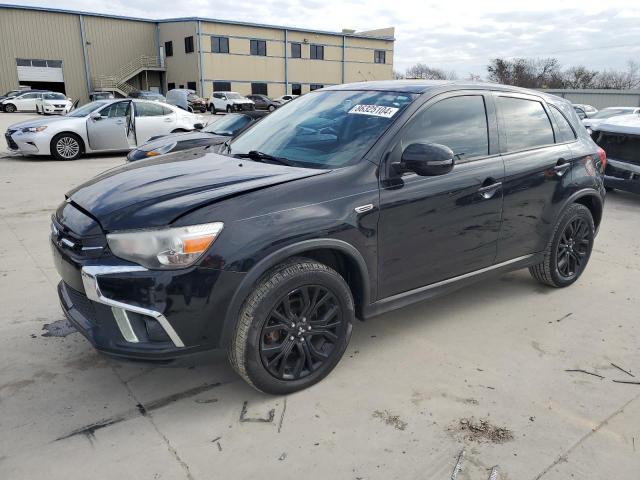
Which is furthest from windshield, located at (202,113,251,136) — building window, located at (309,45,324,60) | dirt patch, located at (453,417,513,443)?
building window, located at (309,45,324,60)

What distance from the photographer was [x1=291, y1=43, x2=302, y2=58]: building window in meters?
52.0

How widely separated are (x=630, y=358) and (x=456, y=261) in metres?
1.32

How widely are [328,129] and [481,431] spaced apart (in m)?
2.05

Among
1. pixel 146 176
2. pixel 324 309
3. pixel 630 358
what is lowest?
pixel 630 358

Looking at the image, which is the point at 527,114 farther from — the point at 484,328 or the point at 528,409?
the point at 528,409

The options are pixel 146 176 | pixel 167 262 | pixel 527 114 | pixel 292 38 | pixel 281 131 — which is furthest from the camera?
pixel 292 38

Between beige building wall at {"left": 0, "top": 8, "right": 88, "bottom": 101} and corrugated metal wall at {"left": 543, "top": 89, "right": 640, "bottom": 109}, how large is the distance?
39.4 metres

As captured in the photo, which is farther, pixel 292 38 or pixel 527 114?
pixel 292 38

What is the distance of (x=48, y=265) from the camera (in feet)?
16.4

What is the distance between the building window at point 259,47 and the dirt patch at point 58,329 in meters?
49.8

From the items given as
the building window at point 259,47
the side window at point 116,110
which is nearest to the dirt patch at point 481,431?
the side window at point 116,110

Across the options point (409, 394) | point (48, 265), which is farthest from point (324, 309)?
point (48, 265)

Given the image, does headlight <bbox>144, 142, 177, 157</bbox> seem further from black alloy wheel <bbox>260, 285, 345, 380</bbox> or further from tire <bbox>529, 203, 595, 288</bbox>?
black alloy wheel <bbox>260, 285, 345, 380</bbox>

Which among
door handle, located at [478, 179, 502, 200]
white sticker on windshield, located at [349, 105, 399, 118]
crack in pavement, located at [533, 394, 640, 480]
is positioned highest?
white sticker on windshield, located at [349, 105, 399, 118]
